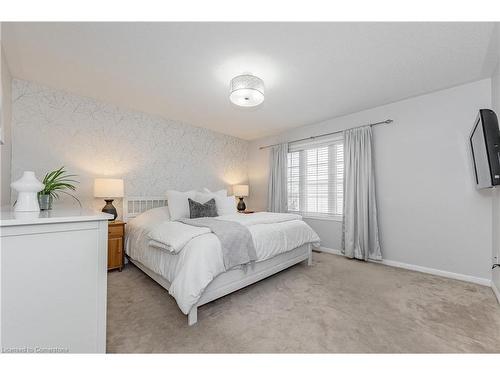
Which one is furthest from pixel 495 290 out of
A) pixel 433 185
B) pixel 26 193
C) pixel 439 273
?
pixel 26 193

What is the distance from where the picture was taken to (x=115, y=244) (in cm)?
303

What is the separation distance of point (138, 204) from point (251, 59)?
113 inches

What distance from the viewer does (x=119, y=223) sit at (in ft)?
10.1

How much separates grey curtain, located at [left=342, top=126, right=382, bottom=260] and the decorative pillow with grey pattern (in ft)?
7.39

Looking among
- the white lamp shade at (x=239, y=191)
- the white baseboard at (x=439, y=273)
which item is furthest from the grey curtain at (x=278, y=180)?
the white baseboard at (x=439, y=273)

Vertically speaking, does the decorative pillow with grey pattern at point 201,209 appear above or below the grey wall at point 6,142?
below

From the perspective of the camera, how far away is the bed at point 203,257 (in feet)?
6.07

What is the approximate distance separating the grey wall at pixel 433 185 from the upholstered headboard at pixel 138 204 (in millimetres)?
3682

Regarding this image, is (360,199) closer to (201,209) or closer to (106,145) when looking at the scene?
(201,209)

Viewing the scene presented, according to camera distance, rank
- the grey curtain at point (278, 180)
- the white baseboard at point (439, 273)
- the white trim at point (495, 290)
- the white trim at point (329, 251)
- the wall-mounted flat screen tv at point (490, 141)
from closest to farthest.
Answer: the wall-mounted flat screen tv at point (490, 141), the white trim at point (495, 290), the white baseboard at point (439, 273), the white trim at point (329, 251), the grey curtain at point (278, 180)

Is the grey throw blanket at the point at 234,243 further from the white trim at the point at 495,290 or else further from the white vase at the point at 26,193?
the white trim at the point at 495,290

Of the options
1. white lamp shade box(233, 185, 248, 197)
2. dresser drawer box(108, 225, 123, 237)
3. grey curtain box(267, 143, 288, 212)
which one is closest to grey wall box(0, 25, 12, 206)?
dresser drawer box(108, 225, 123, 237)
